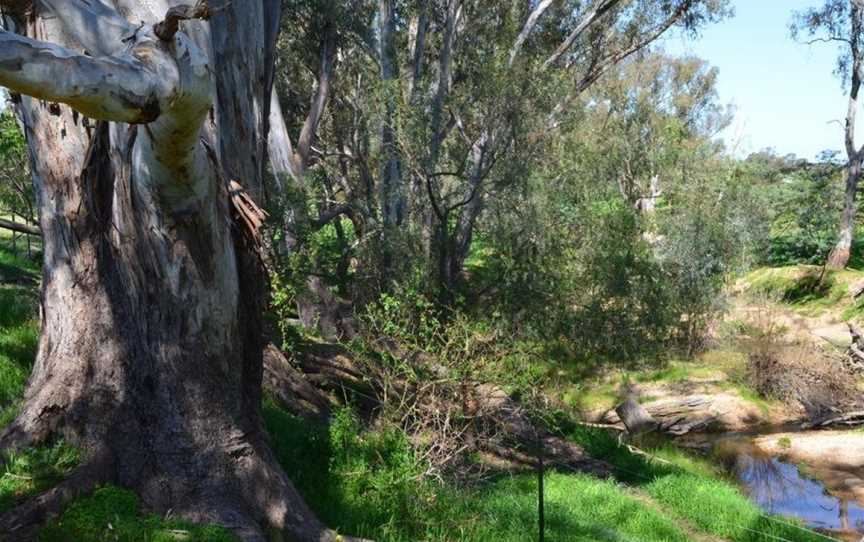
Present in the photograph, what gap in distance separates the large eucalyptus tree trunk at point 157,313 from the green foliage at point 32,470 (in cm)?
9

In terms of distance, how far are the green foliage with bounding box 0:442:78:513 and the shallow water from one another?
29.0 feet

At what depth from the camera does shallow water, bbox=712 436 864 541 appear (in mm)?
10312

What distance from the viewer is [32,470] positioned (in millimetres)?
4359

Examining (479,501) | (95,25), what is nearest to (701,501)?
(479,501)

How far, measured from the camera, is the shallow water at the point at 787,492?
1031cm

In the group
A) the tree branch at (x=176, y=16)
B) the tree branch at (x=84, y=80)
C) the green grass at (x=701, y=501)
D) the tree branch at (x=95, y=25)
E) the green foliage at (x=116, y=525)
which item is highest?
the tree branch at (x=95, y=25)

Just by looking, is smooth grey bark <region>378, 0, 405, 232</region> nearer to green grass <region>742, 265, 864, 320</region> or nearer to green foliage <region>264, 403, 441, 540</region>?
green foliage <region>264, 403, 441, 540</region>

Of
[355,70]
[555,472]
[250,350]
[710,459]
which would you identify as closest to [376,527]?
[250,350]

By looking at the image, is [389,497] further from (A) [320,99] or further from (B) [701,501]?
(A) [320,99]

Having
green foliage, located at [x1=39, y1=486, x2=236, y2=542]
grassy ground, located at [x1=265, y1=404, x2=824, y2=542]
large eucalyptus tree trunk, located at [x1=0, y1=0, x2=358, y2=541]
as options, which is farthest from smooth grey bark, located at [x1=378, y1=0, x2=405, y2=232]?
green foliage, located at [x1=39, y1=486, x2=236, y2=542]

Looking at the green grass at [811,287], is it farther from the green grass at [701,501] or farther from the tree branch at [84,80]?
the tree branch at [84,80]

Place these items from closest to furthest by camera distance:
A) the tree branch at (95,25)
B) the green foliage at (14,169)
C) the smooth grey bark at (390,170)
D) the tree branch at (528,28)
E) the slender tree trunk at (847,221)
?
the tree branch at (95,25) → the green foliage at (14,169) → the smooth grey bark at (390,170) → the tree branch at (528,28) → the slender tree trunk at (847,221)

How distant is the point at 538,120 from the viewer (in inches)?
457

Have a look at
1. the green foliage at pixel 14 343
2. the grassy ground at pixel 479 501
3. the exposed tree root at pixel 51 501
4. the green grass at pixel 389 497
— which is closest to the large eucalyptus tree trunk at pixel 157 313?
the exposed tree root at pixel 51 501
